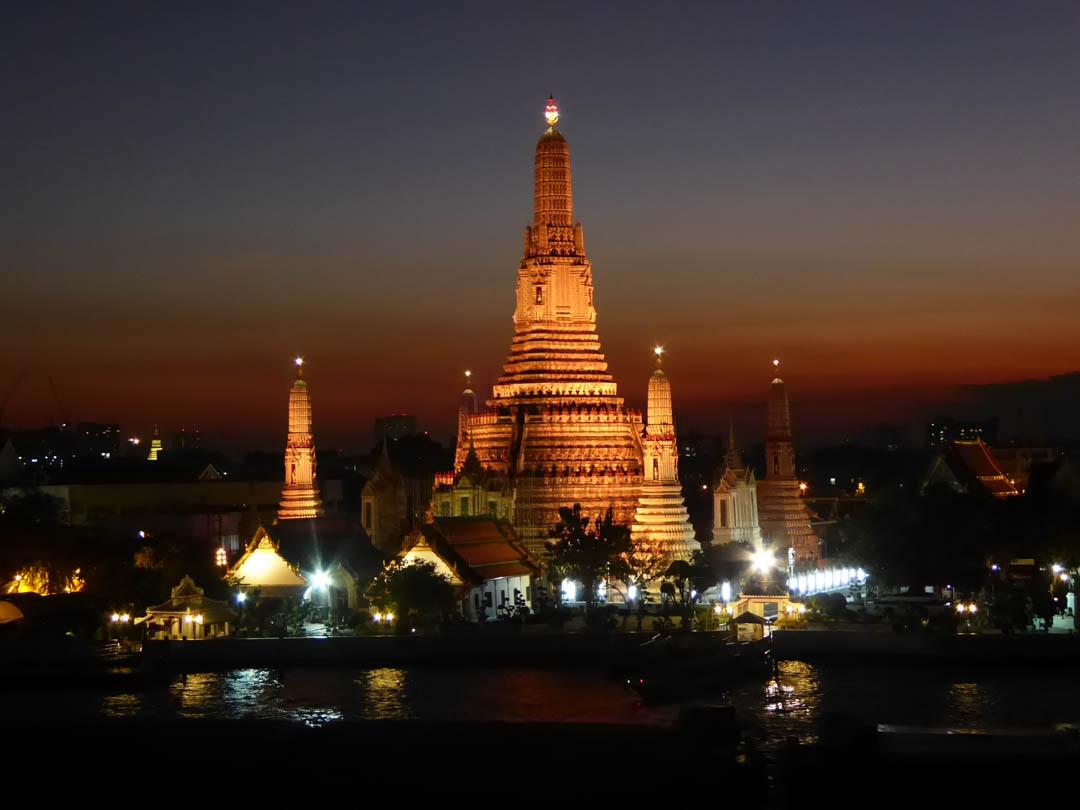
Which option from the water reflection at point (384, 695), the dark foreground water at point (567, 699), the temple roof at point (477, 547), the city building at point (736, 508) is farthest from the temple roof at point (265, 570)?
the city building at point (736, 508)

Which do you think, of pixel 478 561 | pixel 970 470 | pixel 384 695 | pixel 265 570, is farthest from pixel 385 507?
pixel 970 470

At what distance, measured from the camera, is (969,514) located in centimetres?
6794

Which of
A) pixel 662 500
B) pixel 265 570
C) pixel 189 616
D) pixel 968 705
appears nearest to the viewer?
pixel 968 705

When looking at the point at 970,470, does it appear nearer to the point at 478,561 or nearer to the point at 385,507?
the point at 385,507

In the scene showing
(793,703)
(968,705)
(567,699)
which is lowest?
(968,705)

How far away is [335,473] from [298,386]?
5356 centimetres

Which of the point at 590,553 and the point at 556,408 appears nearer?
the point at 590,553

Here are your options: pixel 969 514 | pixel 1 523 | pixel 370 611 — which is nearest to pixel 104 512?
pixel 1 523

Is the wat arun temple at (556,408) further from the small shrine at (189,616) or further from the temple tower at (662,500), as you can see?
the small shrine at (189,616)

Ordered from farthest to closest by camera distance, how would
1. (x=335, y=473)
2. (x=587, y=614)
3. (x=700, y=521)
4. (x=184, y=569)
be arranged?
(x=335, y=473) < (x=700, y=521) < (x=184, y=569) < (x=587, y=614)

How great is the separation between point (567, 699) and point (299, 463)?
26.2 m

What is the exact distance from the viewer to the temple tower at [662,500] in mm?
67500

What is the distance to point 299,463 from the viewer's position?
241 feet

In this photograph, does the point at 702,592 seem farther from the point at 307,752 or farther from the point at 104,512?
the point at 104,512
